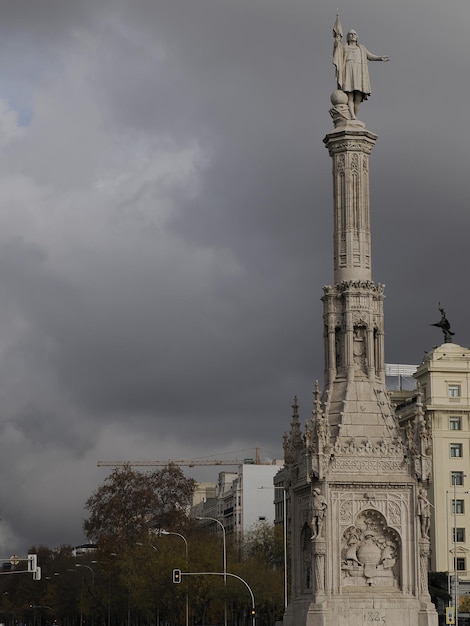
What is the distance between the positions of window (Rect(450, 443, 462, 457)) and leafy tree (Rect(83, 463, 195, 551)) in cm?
2310

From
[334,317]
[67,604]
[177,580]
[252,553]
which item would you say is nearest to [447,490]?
[252,553]

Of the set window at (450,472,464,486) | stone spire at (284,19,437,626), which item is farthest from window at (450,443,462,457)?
stone spire at (284,19,437,626)

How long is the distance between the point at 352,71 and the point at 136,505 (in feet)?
200

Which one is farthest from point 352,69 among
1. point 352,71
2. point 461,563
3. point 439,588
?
point 461,563

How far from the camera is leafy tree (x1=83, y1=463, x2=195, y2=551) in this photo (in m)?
117

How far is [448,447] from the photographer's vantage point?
110000 mm

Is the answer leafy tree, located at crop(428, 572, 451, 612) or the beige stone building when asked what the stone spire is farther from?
the beige stone building

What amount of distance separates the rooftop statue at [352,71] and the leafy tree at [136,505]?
59066 millimetres

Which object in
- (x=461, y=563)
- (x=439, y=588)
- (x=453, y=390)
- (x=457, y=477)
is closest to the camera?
(x=439, y=588)

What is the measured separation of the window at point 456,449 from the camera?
361 feet

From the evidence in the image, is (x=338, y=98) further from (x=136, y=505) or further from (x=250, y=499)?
(x=250, y=499)

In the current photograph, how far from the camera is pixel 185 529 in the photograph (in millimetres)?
116938

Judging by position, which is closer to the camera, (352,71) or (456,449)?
(352,71)

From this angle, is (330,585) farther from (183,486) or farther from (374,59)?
(183,486)
